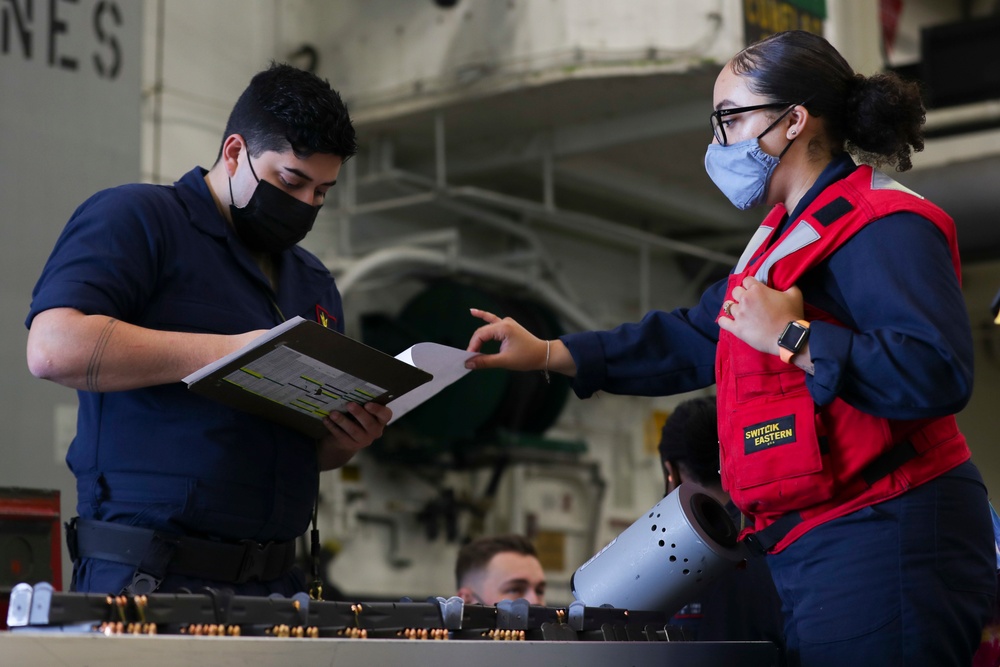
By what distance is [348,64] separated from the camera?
6371 mm

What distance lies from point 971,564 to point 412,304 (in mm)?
5139

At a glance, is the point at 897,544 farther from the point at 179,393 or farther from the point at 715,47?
the point at 715,47

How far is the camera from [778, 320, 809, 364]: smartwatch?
1.56 metres

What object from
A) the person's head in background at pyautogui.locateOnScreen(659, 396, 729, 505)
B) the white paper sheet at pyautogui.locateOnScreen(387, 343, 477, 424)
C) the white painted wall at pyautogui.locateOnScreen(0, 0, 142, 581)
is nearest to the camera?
the white paper sheet at pyautogui.locateOnScreen(387, 343, 477, 424)

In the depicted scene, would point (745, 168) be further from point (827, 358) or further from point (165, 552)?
point (165, 552)

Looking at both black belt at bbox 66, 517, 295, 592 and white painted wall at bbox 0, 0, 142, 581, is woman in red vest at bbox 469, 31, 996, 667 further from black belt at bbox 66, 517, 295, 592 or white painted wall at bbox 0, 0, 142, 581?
white painted wall at bbox 0, 0, 142, 581

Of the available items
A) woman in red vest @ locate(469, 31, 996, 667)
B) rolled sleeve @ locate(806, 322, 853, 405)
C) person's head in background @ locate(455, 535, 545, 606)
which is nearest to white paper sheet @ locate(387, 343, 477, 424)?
woman in red vest @ locate(469, 31, 996, 667)

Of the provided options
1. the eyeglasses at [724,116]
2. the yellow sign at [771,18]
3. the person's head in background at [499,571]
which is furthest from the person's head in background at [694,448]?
the yellow sign at [771,18]

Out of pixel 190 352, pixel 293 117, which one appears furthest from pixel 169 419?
pixel 293 117

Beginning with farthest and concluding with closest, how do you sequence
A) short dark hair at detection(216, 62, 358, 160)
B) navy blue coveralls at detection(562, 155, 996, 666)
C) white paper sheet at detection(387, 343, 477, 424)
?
short dark hair at detection(216, 62, 358, 160), white paper sheet at detection(387, 343, 477, 424), navy blue coveralls at detection(562, 155, 996, 666)

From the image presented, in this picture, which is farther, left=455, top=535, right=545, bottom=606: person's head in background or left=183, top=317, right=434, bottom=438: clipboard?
left=455, top=535, right=545, bottom=606: person's head in background

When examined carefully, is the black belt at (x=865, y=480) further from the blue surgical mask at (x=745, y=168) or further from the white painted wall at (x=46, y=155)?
the white painted wall at (x=46, y=155)

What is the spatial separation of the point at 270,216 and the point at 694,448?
1.03 metres

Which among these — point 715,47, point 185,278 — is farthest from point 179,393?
point 715,47
